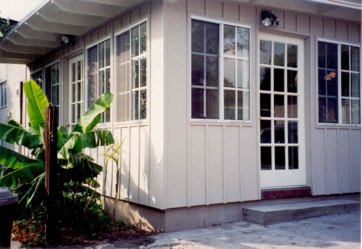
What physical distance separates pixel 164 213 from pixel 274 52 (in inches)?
127

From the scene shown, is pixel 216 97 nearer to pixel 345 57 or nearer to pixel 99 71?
pixel 99 71

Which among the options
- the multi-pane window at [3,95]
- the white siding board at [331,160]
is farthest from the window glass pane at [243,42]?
the multi-pane window at [3,95]

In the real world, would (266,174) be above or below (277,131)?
below

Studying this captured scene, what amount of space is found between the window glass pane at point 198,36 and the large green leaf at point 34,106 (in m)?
2.31

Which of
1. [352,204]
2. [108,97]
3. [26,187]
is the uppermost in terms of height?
[108,97]

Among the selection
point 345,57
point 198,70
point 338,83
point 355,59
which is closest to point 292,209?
point 198,70

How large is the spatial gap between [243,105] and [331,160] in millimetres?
2052

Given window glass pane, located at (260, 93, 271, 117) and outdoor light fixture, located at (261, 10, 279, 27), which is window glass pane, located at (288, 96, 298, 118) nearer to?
window glass pane, located at (260, 93, 271, 117)

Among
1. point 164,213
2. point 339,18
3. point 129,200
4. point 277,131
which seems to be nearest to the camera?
point 164,213

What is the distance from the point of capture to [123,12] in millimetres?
6785

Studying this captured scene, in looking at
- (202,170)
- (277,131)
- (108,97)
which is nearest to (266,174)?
(277,131)

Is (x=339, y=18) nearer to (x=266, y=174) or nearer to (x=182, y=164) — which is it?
(x=266, y=174)

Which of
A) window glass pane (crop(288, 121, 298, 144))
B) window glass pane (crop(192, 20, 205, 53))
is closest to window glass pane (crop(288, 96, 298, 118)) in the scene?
window glass pane (crop(288, 121, 298, 144))

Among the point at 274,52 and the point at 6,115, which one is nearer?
the point at 274,52
